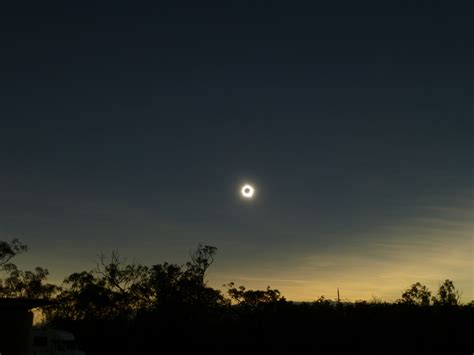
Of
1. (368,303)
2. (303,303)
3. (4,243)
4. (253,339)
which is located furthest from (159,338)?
(4,243)

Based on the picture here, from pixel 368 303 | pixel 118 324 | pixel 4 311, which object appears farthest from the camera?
pixel 118 324

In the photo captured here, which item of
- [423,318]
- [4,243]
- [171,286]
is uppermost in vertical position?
[4,243]

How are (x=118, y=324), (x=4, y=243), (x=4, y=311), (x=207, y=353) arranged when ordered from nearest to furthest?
(x=4, y=311) → (x=207, y=353) → (x=118, y=324) → (x=4, y=243)

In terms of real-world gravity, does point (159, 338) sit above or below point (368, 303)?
below

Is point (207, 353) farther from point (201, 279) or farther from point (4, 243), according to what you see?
point (4, 243)

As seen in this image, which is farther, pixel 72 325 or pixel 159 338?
pixel 72 325

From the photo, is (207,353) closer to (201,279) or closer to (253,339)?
(253,339)

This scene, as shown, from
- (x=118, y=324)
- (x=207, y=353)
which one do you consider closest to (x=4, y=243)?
(x=118, y=324)
